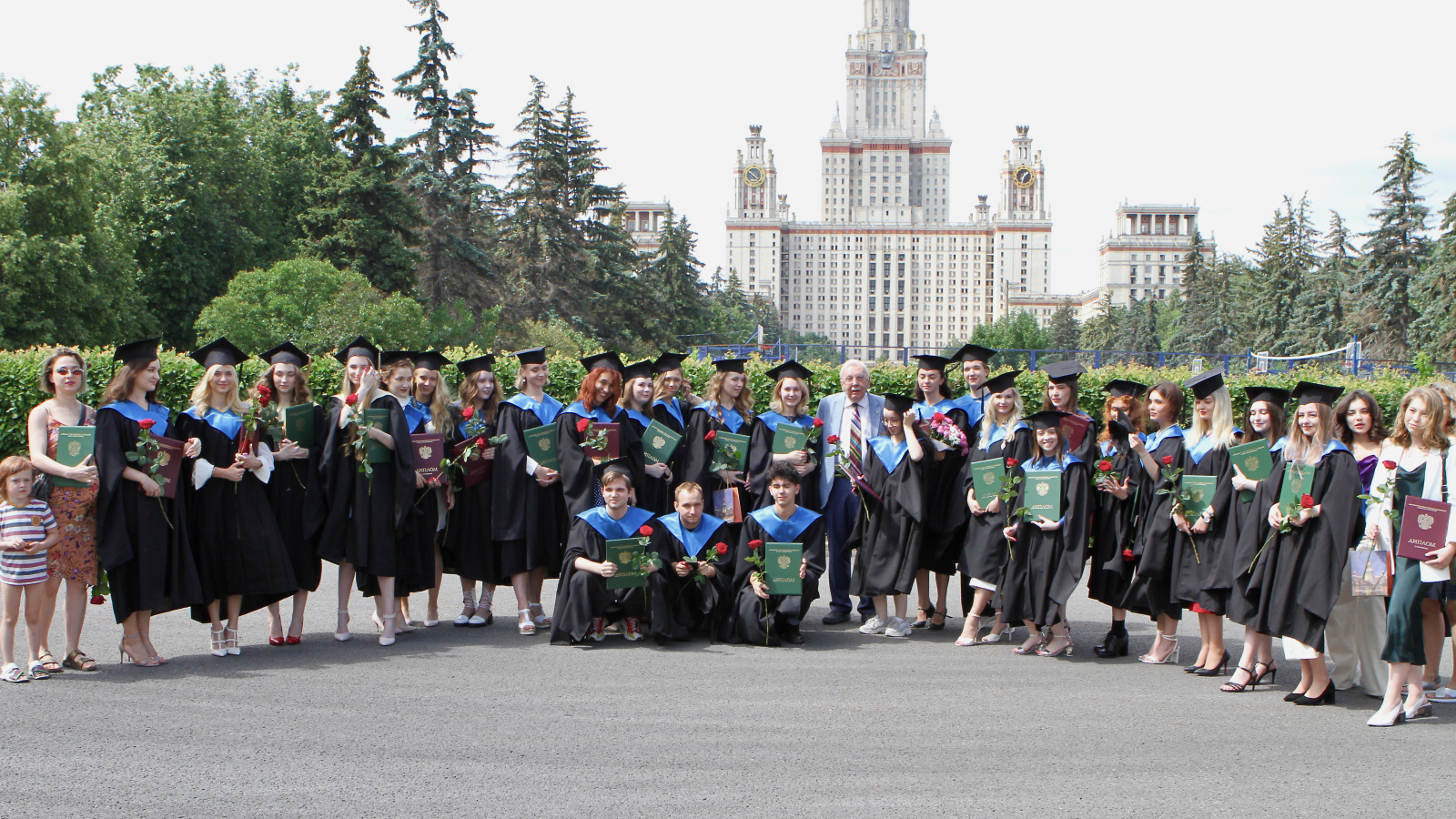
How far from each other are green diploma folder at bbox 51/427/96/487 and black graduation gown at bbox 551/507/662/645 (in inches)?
113

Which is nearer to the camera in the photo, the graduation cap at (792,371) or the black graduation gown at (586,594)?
the black graduation gown at (586,594)

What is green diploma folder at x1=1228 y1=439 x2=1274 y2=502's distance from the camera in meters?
6.23

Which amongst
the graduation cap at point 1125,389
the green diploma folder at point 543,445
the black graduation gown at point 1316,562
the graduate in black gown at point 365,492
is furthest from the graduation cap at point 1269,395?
the graduate in black gown at point 365,492

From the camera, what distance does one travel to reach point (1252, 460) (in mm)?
6246

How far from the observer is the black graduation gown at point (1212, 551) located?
20.8 feet

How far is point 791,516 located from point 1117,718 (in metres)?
2.69

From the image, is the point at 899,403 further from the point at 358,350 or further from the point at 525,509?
the point at 358,350

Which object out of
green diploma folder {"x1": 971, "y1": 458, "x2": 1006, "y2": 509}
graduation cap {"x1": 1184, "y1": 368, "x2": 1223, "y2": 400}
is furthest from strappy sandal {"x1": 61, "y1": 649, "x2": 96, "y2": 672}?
graduation cap {"x1": 1184, "y1": 368, "x2": 1223, "y2": 400}

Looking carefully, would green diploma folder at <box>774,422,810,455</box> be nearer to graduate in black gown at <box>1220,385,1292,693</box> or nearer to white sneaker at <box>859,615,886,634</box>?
white sneaker at <box>859,615,886,634</box>

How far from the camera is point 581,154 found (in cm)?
4362

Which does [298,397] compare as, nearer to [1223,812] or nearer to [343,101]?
[1223,812]

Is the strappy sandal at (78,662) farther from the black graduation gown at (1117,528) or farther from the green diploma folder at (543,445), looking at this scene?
the black graduation gown at (1117,528)

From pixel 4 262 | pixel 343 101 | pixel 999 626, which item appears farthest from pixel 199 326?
pixel 999 626

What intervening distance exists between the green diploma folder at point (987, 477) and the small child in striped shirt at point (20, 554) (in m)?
5.56
